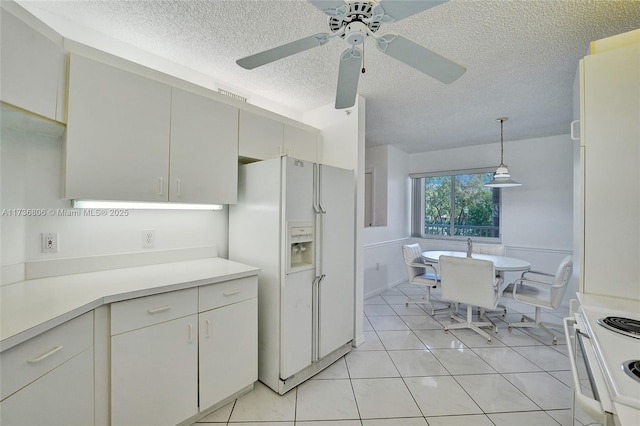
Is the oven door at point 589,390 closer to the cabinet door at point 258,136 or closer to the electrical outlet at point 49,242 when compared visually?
the cabinet door at point 258,136

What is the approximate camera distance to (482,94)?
8.86 ft

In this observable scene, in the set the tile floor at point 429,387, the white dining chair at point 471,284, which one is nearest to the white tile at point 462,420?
the tile floor at point 429,387

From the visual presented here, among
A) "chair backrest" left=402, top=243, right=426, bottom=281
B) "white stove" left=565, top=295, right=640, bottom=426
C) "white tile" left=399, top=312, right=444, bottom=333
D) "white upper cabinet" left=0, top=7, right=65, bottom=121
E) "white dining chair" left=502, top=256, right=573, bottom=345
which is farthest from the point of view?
"chair backrest" left=402, top=243, right=426, bottom=281

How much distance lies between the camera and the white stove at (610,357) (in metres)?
0.66

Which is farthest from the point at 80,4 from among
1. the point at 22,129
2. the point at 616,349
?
the point at 616,349

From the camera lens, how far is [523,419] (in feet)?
5.67

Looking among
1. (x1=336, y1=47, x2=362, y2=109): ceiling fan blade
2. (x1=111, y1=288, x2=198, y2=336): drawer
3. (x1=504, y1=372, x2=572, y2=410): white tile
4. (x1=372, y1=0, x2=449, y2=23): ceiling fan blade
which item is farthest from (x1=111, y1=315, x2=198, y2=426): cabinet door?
(x1=504, y1=372, x2=572, y2=410): white tile

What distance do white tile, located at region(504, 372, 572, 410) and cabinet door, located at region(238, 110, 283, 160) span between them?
9.11 ft

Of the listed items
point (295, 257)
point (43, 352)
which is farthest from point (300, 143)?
point (43, 352)

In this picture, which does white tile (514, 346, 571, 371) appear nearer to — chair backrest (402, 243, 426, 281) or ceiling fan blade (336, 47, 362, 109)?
chair backrest (402, 243, 426, 281)

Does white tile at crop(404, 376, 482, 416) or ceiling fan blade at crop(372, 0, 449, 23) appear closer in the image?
ceiling fan blade at crop(372, 0, 449, 23)

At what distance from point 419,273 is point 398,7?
331 centimetres

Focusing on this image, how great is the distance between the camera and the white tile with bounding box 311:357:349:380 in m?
2.18

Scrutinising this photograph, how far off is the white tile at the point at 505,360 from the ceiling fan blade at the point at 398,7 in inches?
107
